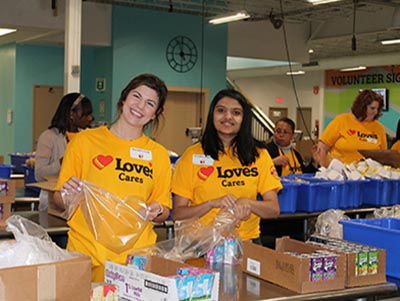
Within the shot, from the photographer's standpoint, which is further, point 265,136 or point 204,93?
point 265,136

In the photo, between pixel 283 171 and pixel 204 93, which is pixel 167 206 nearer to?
pixel 283 171

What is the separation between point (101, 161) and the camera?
8.54 ft

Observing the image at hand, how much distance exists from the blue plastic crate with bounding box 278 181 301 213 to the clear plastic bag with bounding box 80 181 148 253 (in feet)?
7.02

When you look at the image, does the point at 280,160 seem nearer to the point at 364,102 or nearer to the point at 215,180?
the point at 364,102

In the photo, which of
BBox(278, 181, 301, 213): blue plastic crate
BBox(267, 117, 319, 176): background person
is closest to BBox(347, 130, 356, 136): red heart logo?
BBox(267, 117, 319, 176): background person

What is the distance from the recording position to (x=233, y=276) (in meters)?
2.52

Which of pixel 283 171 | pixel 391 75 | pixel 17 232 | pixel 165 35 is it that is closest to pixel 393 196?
pixel 283 171

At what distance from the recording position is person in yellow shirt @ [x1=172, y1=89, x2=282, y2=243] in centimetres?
301

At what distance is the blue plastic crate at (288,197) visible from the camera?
451cm

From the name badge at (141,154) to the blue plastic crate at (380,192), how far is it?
273 cm

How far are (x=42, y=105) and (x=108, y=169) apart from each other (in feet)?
29.0

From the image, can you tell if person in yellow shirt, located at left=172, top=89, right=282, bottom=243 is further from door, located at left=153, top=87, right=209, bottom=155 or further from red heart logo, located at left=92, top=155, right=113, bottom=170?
door, located at left=153, top=87, right=209, bottom=155

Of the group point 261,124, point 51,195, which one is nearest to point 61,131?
point 51,195

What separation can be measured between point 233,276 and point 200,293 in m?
0.62
